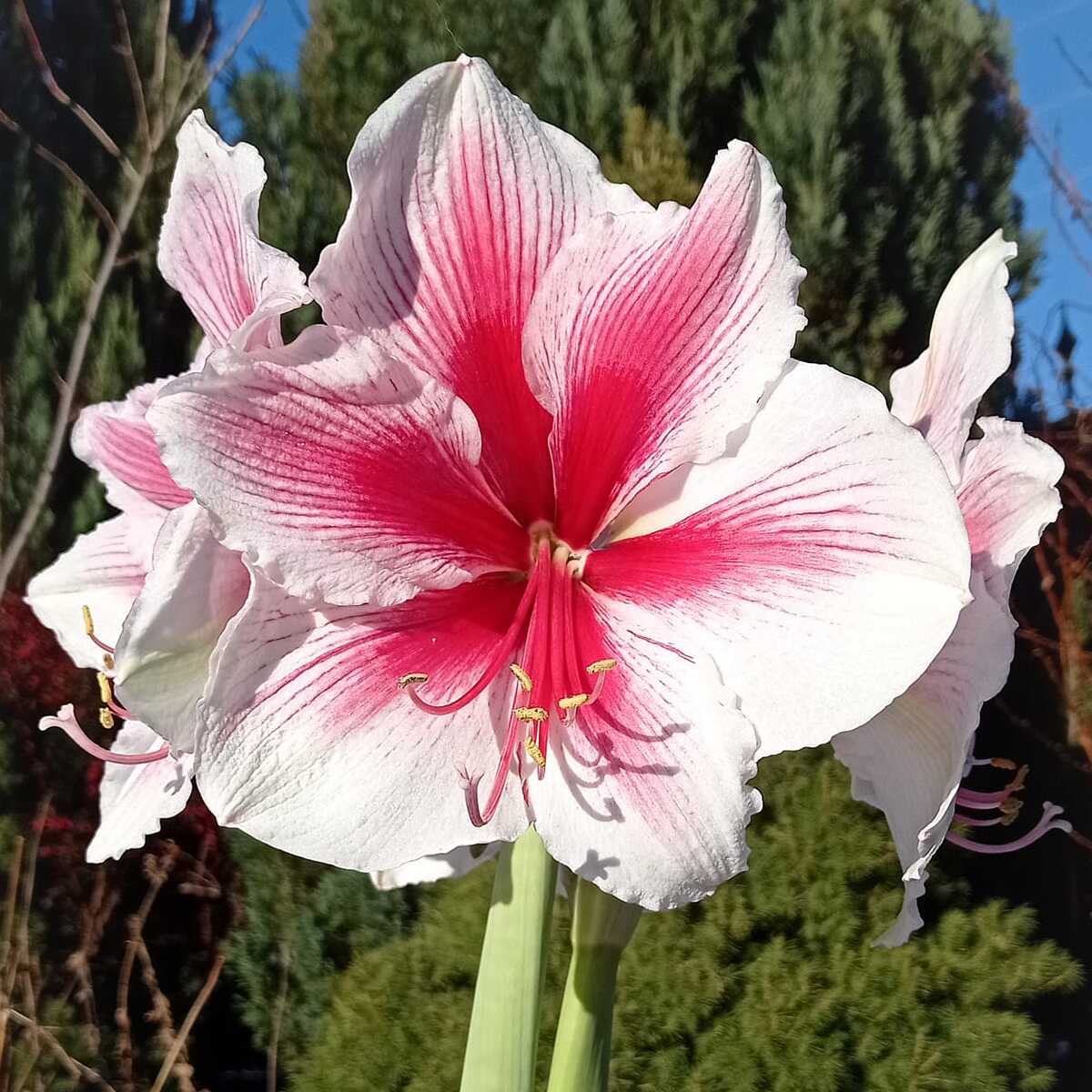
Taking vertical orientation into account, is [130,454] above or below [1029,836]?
above

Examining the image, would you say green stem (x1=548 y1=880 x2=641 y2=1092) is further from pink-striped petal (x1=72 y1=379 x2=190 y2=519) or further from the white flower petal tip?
pink-striped petal (x1=72 y1=379 x2=190 y2=519)

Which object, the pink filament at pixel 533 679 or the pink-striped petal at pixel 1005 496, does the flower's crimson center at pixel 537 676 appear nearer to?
the pink filament at pixel 533 679

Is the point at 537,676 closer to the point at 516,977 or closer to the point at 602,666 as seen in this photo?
the point at 602,666

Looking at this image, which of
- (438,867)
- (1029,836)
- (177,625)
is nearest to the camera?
(177,625)

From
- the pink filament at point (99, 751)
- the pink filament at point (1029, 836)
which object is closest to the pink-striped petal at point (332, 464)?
the pink filament at point (99, 751)

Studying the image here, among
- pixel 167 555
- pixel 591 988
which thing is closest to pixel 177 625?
pixel 167 555

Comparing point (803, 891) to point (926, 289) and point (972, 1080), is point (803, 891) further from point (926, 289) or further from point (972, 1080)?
point (926, 289)

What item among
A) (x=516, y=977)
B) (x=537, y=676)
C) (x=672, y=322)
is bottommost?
(x=516, y=977)

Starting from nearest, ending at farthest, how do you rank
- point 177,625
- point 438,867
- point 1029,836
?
point 177,625, point 1029,836, point 438,867
